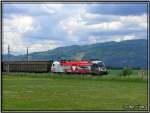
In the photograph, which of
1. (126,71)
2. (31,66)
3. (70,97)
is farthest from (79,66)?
(31,66)

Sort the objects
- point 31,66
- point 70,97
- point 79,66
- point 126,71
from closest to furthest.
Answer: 1. point 70,97
2. point 79,66
3. point 126,71
4. point 31,66

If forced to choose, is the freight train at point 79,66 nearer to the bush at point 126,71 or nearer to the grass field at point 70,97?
the grass field at point 70,97

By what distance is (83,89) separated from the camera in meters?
14.9

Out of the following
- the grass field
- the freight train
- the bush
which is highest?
the freight train

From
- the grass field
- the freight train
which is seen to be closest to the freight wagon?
the freight train

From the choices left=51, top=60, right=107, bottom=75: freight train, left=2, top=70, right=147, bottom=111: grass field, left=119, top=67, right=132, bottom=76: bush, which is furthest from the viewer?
left=119, top=67, right=132, bottom=76: bush

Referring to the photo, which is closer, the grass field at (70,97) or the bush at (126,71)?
the grass field at (70,97)

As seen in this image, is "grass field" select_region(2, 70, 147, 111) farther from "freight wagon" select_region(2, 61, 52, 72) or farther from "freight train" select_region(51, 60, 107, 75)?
"freight wagon" select_region(2, 61, 52, 72)

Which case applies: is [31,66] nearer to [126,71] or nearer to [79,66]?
[79,66]

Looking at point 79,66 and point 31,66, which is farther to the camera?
point 31,66

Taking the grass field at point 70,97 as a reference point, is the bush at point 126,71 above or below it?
above

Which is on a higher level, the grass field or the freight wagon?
the freight wagon

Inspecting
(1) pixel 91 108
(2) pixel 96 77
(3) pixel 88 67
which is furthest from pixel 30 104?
(2) pixel 96 77

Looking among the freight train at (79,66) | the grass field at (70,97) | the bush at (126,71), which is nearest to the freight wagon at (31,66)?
the freight train at (79,66)
